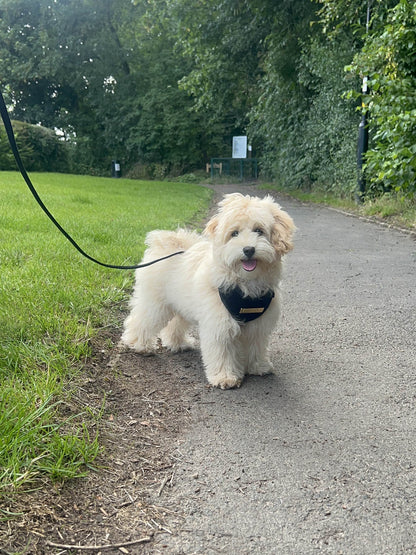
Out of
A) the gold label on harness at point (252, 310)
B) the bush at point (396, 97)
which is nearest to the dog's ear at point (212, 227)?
the gold label on harness at point (252, 310)

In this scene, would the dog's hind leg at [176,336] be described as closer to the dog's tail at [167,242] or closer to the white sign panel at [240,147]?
the dog's tail at [167,242]

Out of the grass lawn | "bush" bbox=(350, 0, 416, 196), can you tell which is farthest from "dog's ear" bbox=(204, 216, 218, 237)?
"bush" bbox=(350, 0, 416, 196)

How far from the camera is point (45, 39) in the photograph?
39.1 metres

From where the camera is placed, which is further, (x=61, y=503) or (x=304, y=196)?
(x=304, y=196)

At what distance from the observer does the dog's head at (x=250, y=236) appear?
3.32 m

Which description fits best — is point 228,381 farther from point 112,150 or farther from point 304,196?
point 112,150

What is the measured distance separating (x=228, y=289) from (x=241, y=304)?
136mm

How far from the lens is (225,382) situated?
3.50 meters

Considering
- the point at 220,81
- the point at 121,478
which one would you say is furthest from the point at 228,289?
the point at 220,81

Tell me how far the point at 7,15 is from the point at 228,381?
44015mm

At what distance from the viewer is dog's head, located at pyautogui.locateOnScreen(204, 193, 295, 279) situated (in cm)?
332

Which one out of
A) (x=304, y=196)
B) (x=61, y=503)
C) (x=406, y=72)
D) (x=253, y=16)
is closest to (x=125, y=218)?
(x=406, y=72)

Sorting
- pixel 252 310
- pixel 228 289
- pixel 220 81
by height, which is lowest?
pixel 252 310

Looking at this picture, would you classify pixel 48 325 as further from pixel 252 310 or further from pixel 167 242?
pixel 252 310
